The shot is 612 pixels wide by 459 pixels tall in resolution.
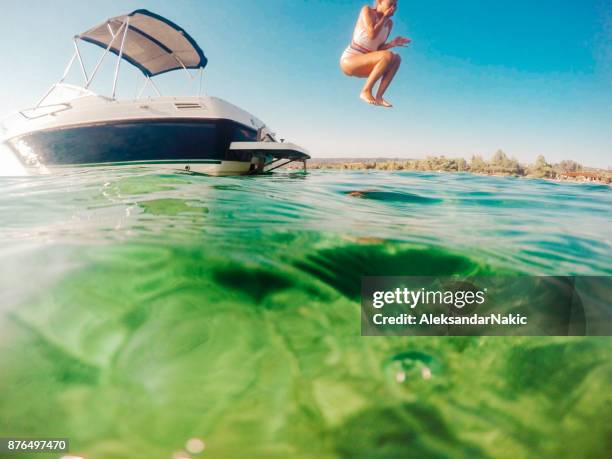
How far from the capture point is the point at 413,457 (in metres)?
1.13

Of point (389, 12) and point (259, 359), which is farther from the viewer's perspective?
point (389, 12)

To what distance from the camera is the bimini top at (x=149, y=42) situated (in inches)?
263

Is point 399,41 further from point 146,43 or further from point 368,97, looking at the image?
point 146,43

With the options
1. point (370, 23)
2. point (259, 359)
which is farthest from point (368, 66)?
point (259, 359)

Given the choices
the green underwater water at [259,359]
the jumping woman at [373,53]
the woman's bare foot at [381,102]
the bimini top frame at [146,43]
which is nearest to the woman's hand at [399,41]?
the jumping woman at [373,53]

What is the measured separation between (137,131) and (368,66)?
5502 millimetres

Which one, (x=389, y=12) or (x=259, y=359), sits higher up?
(x=389, y=12)

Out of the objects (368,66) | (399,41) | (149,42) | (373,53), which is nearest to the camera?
(373,53)

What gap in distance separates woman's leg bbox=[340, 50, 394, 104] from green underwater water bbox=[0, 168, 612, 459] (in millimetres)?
1920

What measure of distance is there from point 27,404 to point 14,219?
220cm

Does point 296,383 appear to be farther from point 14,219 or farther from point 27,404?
point 14,219

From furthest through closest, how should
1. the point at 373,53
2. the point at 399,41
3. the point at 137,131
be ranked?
1. the point at 137,131
2. the point at 399,41
3. the point at 373,53

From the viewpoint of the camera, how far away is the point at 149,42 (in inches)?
302

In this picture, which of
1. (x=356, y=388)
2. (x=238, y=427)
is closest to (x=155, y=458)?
(x=238, y=427)
